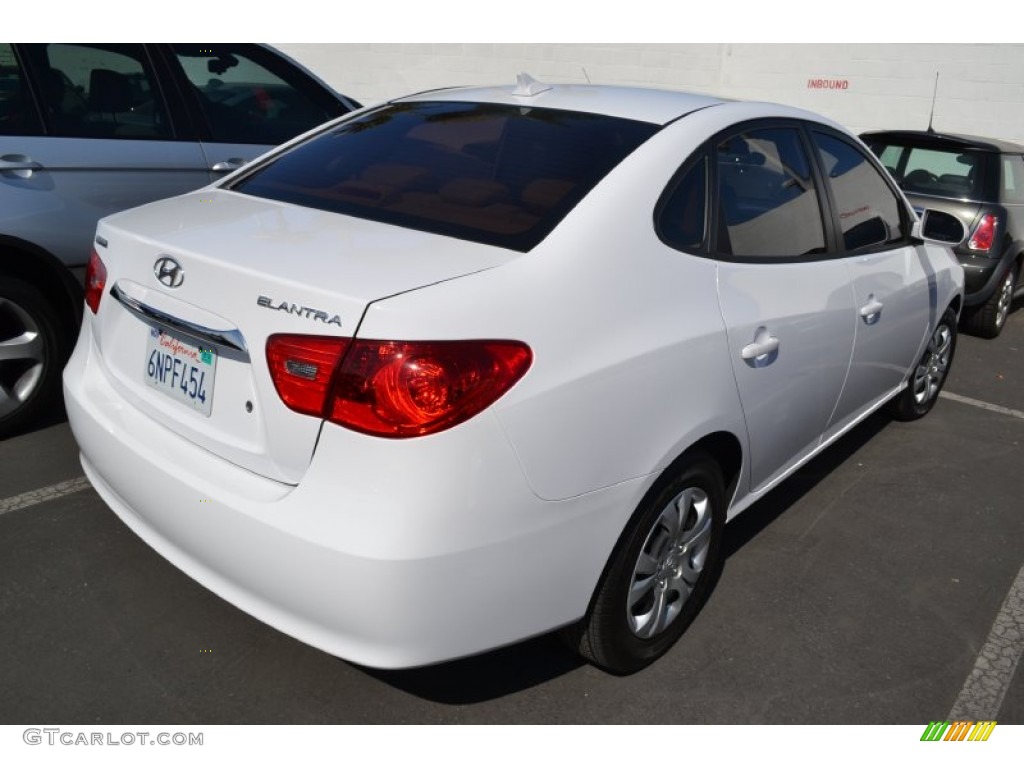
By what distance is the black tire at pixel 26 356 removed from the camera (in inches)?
156

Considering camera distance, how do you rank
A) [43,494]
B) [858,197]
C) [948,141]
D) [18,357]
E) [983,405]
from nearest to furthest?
[43,494], [858,197], [18,357], [983,405], [948,141]

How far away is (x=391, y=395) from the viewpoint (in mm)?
2016

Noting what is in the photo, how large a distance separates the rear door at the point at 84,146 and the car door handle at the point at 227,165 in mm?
92

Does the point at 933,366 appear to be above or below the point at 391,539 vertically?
below

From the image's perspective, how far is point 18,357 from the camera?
158 inches

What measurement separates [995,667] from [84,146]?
4.17m

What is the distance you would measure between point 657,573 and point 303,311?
1.33 metres

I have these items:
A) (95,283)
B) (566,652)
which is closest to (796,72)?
(566,652)

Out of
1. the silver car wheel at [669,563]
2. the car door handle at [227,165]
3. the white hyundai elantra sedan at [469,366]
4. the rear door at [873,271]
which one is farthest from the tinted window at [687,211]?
the car door handle at [227,165]

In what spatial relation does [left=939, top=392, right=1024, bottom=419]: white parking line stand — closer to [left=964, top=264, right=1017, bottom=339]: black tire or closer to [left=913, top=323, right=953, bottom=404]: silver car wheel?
[left=913, top=323, right=953, bottom=404]: silver car wheel

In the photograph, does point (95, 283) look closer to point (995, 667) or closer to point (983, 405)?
point (995, 667)

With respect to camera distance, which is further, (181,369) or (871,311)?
(871,311)

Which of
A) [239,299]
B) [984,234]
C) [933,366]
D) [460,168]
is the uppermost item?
[460,168]

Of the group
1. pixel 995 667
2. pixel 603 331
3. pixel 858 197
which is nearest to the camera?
pixel 603 331
